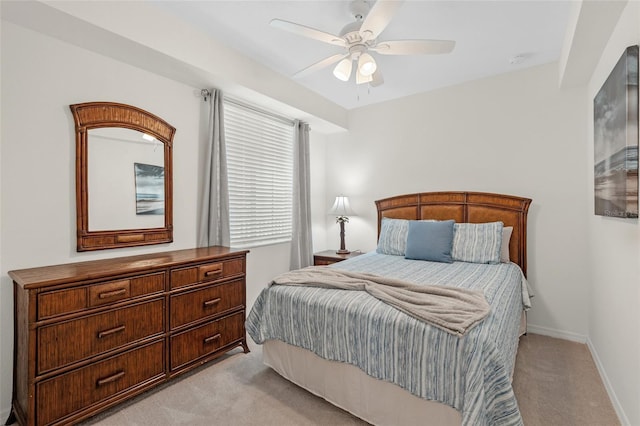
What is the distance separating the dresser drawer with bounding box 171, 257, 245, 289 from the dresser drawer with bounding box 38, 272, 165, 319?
0.12m

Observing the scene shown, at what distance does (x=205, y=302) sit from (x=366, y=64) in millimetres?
2184

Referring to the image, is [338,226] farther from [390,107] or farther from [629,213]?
[629,213]

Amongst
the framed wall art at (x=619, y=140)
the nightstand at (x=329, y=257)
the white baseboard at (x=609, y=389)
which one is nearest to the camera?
the framed wall art at (x=619, y=140)

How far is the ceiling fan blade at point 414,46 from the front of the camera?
2.12 metres

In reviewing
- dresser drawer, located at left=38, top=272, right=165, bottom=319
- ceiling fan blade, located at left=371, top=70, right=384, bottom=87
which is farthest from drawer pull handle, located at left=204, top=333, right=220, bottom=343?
ceiling fan blade, located at left=371, top=70, right=384, bottom=87

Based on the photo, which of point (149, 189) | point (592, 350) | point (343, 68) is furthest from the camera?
point (592, 350)

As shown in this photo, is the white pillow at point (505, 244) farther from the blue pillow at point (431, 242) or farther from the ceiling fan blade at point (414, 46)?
Answer: the ceiling fan blade at point (414, 46)

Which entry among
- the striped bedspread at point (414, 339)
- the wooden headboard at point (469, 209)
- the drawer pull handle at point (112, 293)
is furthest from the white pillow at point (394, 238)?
the drawer pull handle at point (112, 293)

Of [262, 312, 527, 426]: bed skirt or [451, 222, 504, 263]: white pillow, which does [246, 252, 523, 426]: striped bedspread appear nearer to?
[262, 312, 527, 426]: bed skirt

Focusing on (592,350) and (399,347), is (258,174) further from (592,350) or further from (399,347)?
(592,350)

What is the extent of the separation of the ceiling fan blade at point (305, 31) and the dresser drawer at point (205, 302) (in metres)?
1.96

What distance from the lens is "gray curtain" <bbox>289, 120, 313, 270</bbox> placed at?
13.4 ft

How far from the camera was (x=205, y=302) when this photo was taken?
99.4 inches

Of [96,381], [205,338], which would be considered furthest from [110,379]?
[205,338]
